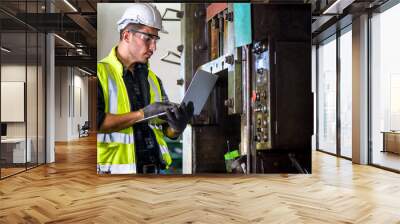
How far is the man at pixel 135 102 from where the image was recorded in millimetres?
5652

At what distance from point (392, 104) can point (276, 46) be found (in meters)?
2.58

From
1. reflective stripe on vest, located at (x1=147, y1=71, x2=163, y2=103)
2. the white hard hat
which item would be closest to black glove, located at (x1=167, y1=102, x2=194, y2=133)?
reflective stripe on vest, located at (x1=147, y1=71, x2=163, y2=103)

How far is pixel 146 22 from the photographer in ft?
18.6

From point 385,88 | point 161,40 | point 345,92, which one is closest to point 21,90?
point 161,40

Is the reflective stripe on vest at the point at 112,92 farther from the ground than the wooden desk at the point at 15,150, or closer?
farther from the ground

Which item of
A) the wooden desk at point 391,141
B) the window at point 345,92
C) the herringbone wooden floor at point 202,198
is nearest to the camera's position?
the herringbone wooden floor at point 202,198

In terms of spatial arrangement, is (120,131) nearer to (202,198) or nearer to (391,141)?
(202,198)

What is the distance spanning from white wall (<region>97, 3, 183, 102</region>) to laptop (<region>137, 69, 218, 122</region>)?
0.44 feet

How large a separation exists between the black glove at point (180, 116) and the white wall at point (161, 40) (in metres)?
0.13

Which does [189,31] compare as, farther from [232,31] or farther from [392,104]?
[392,104]

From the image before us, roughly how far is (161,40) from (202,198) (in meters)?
2.37

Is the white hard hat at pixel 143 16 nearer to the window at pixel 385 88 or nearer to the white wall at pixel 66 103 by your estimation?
the window at pixel 385 88

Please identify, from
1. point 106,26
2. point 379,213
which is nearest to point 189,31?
point 106,26

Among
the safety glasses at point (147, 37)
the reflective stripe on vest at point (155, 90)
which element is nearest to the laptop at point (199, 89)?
the reflective stripe on vest at point (155, 90)
